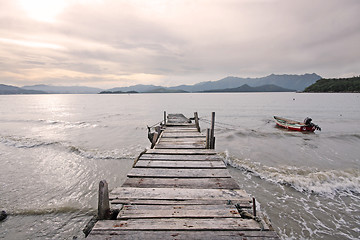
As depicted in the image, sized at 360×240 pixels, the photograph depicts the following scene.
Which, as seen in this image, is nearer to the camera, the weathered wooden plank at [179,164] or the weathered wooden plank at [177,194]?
the weathered wooden plank at [177,194]

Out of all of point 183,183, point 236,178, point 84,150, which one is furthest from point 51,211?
A: point 236,178

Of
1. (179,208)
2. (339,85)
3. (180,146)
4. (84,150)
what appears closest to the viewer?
(179,208)

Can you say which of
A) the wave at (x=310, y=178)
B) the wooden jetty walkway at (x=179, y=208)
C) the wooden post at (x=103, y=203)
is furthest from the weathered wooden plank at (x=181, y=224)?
the wave at (x=310, y=178)

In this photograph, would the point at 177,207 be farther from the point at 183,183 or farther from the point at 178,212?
the point at 183,183

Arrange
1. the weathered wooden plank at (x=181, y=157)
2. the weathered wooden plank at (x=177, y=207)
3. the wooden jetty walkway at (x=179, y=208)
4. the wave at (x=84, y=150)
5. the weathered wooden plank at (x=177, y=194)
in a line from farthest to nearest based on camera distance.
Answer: the wave at (x=84, y=150) < the weathered wooden plank at (x=181, y=157) < the weathered wooden plank at (x=177, y=194) < the weathered wooden plank at (x=177, y=207) < the wooden jetty walkway at (x=179, y=208)

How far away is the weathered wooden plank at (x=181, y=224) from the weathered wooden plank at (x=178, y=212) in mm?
99

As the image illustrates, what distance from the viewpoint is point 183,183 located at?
5117 mm

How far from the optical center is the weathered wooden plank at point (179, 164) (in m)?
6.26

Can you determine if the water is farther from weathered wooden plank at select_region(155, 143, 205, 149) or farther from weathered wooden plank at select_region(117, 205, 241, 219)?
weathered wooden plank at select_region(117, 205, 241, 219)

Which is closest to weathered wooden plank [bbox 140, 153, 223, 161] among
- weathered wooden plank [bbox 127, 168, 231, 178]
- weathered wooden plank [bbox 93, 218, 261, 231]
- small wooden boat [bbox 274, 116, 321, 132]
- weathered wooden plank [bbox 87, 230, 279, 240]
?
weathered wooden plank [bbox 127, 168, 231, 178]

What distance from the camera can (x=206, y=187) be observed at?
4891mm

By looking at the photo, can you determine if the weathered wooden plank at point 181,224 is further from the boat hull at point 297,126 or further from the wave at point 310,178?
the boat hull at point 297,126

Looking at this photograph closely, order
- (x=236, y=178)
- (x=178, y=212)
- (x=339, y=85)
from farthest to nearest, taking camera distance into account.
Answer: (x=339, y=85) < (x=236, y=178) < (x=178, y=212)

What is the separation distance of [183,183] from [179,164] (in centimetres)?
140
